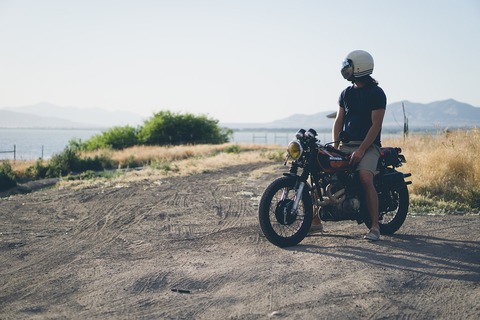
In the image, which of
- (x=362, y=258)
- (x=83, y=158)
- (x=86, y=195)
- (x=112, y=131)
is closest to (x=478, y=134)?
(x=362, y=258)

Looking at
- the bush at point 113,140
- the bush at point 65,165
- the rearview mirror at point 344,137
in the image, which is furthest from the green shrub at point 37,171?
the rearview mirror at point 344,137

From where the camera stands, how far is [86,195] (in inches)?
468

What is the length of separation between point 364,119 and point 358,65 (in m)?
0.67

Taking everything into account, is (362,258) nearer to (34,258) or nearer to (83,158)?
(34,258)

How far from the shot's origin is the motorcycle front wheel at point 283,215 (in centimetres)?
593

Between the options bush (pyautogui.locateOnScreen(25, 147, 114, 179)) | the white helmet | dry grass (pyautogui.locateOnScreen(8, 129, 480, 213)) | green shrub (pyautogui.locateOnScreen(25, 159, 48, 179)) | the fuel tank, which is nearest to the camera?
the fuel tank

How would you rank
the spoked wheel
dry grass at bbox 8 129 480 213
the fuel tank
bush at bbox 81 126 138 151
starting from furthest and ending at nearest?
1. bush at bbox 81 126 138 151
2. dry grass at bbox 8 129 480 213
3. the spoked wheel
4. the fuel tank

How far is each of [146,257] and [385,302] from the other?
2.76m

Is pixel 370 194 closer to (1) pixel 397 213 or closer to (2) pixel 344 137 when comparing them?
(2) pixel 344 137

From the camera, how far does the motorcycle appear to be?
236 inches

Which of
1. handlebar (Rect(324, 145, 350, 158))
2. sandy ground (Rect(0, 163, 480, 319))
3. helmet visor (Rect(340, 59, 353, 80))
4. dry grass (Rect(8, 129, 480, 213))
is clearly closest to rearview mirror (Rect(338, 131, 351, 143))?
handlebar (Rect(324, 145, 350, 158))

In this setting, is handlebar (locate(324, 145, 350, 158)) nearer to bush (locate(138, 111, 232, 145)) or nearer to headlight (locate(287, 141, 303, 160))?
headlight (locate(287, 141, 303, 160))

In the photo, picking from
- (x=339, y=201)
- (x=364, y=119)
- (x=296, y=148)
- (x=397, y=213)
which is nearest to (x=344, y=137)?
(x=364, y=119)

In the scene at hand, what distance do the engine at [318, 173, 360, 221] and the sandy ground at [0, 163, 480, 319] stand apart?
0.35 metres
